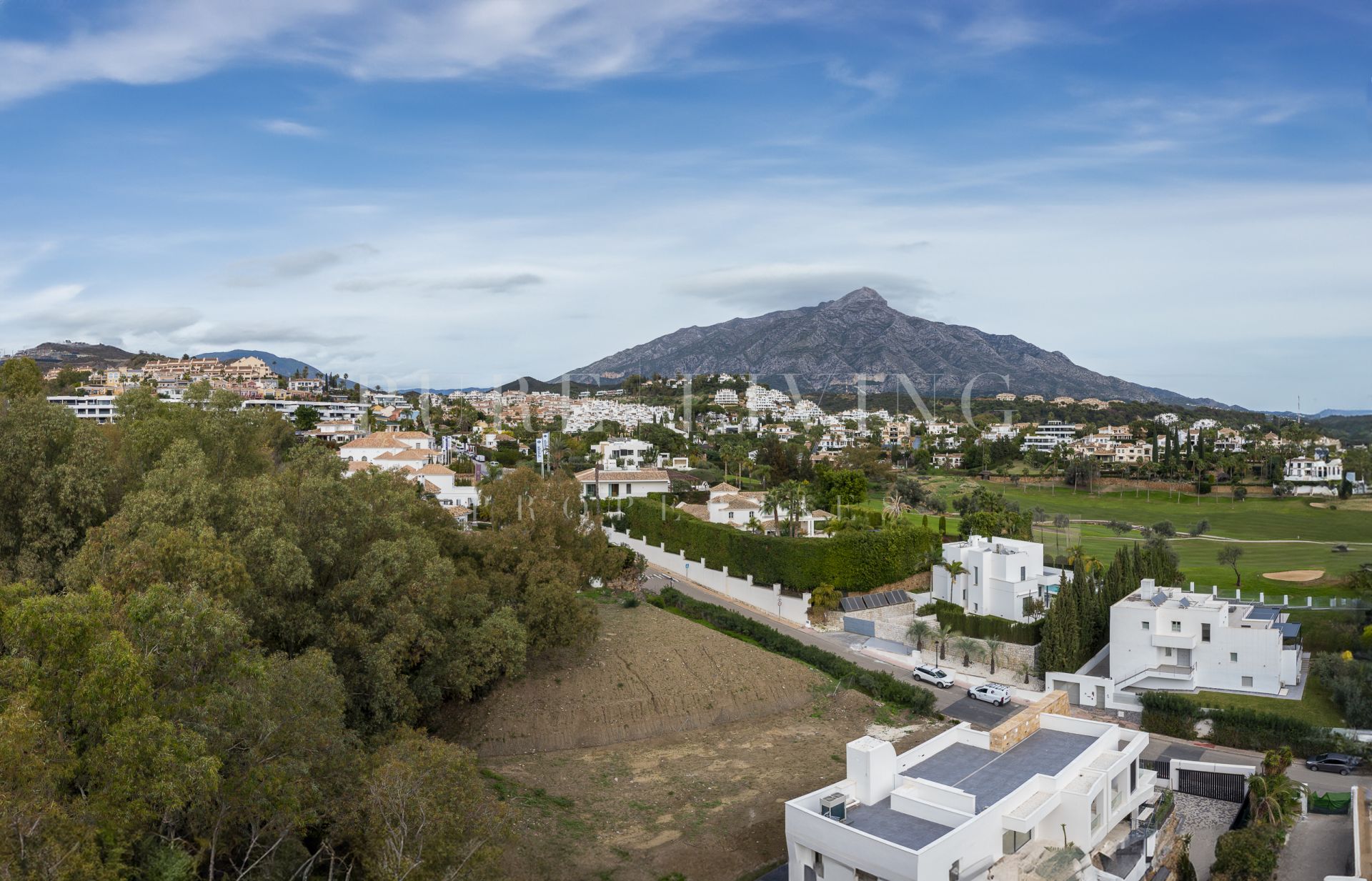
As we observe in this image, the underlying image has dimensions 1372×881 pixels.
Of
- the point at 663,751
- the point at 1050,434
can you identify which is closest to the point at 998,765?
the point at 663,751

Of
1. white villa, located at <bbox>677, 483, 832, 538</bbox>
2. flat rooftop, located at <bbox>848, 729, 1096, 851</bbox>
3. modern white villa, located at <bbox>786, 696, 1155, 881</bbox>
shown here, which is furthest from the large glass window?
white villa, located at <bbox>677, 483, 832, 538</bbox>

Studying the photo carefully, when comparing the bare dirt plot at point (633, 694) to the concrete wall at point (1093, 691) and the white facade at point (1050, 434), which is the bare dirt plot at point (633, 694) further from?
the white facade at point (1050, 434)

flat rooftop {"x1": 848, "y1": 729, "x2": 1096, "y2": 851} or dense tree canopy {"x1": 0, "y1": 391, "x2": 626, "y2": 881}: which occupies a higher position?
dense tree canopy {"x1": 0, "y1": 391, "x2": 626, "y2": 881}

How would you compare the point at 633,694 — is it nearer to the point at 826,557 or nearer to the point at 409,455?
the point at 826,557

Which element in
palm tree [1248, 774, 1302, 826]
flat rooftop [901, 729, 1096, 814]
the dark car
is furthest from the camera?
the dark car

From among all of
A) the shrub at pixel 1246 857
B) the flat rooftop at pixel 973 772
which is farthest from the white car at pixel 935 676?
the shrub at pixel 1246 857

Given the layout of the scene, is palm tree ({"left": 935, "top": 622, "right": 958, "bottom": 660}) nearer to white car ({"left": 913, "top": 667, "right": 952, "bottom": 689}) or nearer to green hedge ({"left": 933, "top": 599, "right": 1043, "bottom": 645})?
green hedge ({"left": 933, "top": 599, "right": 1043, "bottom": 645})

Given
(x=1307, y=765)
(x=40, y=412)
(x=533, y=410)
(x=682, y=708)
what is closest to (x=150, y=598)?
(x=40, y=412)
